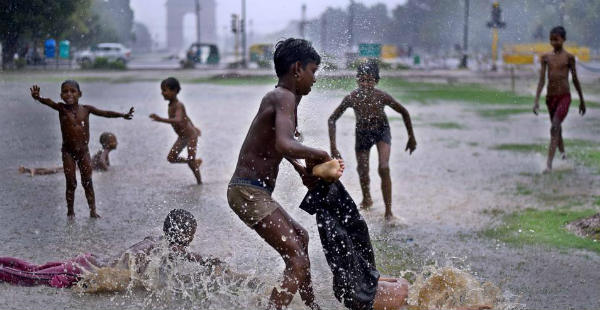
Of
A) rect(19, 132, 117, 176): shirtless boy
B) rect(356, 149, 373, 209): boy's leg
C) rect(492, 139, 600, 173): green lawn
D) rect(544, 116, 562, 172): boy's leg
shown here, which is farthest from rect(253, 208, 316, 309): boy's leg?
rect(492, 139, 600, 173): green lawn

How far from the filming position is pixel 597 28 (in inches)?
1571

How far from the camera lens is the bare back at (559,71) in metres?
9.33

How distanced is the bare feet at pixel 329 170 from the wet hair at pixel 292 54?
54 centimetres

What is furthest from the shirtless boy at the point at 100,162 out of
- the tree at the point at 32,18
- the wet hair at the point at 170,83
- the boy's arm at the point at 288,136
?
the boy's arm at the point at 288,136

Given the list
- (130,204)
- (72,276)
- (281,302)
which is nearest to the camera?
(281,302)

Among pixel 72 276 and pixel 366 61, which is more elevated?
pixel 366 61

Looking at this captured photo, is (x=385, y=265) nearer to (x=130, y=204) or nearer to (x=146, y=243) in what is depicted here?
(x=146, y=243)

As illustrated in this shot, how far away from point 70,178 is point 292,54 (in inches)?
130

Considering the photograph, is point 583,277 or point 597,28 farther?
point 597,28

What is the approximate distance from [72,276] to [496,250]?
3013 millimetres

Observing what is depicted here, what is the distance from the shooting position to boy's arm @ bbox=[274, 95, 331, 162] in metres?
3.52

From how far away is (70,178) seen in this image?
6.38m

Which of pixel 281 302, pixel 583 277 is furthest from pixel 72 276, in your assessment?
pixel 583 277

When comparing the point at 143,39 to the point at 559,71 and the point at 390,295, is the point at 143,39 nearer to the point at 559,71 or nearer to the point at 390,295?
the point at 559,71
